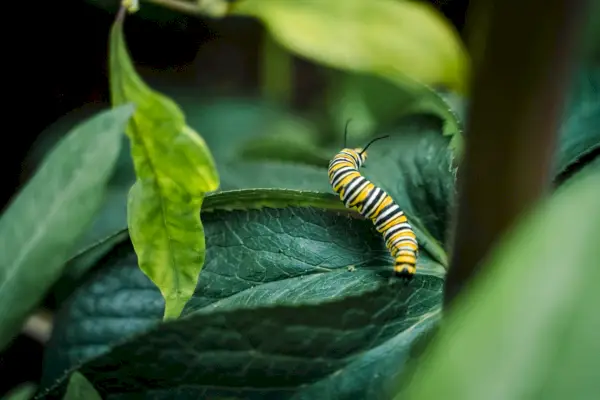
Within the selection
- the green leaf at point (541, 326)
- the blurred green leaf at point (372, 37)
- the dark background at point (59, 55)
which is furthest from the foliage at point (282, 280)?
the dark background at point (59, 55)

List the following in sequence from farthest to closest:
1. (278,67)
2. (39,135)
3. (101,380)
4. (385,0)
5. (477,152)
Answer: (278,67) < (39,135) < (385,0) < (101,380) < (477,152)

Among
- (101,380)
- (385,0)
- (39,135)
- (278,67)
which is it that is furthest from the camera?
(278,67)

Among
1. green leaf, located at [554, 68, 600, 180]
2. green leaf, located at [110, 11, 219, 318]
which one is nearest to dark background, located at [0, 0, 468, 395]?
green leaf, located at [554, 68, 600, 180]

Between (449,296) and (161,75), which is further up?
(449,296)

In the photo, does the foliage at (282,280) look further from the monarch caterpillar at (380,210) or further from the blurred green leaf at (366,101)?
the blurred green leaf at (366,101)

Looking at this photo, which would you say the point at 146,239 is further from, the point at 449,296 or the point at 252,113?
the point at 252,113

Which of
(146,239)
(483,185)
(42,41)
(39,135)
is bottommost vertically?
(39,135)

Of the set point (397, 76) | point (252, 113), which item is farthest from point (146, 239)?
point (252, 113)

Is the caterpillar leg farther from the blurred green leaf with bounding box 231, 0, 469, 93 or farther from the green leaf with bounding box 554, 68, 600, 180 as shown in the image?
the blurred green leaf with bounding box 231, 0, 469, 93
